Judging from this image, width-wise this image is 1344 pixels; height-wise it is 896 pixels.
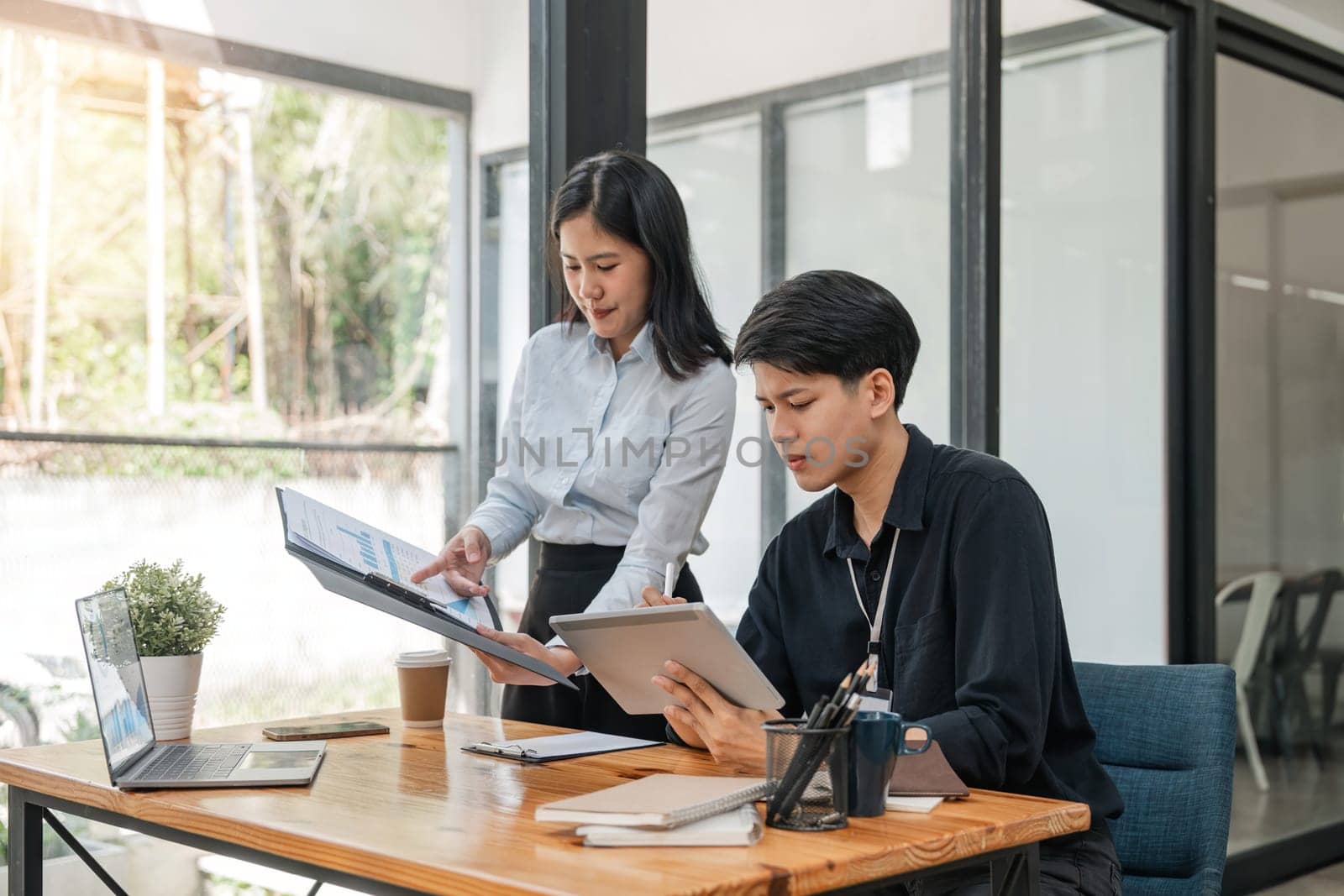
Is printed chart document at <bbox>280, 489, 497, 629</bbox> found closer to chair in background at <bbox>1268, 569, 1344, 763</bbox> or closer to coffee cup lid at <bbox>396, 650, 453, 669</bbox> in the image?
coffee cup lid at <bbox>396, 650, 453, 669</bbox>

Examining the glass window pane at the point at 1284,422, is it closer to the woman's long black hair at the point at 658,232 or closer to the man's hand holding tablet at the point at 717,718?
the woman's long black hair at the point at 658,232

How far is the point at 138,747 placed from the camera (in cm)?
160

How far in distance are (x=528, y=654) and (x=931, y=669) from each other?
527mm

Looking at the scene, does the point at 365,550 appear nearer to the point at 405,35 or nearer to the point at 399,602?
the point at 399,602

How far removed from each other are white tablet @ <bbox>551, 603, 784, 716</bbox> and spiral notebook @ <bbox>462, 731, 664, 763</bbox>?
0.10 meters

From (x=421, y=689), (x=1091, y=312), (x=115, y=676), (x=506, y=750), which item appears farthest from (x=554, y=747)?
(x=1091, y=312)

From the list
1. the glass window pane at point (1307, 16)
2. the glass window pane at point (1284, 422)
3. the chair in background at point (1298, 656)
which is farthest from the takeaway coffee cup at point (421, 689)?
the glass window pane at point (1307, 16)

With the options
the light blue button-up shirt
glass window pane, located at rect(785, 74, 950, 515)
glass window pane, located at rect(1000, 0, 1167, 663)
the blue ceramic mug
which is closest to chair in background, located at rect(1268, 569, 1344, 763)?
glass window pane, located at rect(1000, 0, 1167, 663)

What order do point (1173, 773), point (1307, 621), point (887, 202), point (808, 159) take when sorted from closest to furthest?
1. point (1173, 773)
2. point (808, 159)
3. point (887, 202)
4. point (1307, 621)

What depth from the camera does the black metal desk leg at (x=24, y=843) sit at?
163 cm

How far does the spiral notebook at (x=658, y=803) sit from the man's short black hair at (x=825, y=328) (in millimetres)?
580

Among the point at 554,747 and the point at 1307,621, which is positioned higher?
the point at 554,747

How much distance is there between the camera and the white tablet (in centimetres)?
143

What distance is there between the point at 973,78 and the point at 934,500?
1849 millimetres
